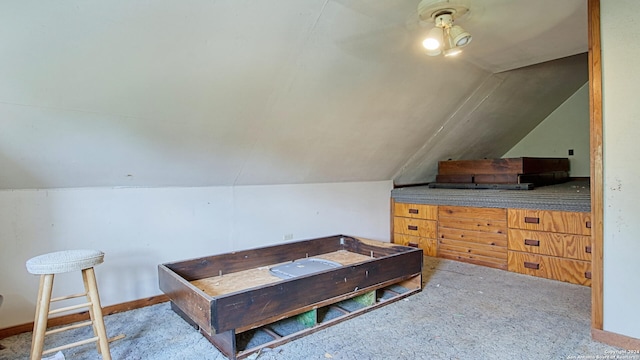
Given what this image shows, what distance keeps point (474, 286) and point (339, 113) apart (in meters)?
1.90

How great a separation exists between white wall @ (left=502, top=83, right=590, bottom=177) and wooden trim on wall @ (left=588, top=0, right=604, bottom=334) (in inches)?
138

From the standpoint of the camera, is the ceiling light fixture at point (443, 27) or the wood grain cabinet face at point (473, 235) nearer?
the ceiling light fixture at point (443, 27)

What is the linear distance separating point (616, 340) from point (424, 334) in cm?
106

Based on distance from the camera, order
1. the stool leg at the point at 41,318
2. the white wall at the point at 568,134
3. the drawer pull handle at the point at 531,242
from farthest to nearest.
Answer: the white wall at the point at 568,134 < the drawer pull handle at the point at 531,242 < the stool leg at the point at 41,318

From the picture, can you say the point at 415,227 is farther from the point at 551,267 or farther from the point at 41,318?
the point at 41,318

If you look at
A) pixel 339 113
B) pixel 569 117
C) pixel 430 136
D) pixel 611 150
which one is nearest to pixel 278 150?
pixel 339 113

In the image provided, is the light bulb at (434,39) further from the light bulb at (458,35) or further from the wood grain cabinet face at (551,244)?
the wood grain cabinet face at (551,244)

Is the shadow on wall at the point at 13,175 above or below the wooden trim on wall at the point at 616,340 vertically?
above

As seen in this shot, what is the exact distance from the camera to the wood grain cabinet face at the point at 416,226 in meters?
4.26

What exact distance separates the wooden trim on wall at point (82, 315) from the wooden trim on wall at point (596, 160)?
2.95 meters

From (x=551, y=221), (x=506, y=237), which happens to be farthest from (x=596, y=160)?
(x=506, y=237)

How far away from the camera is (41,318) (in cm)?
177

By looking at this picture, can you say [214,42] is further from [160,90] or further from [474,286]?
[474,286]

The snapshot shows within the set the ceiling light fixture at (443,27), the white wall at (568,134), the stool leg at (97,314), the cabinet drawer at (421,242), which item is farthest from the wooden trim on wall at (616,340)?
the white wall at (568,134)
